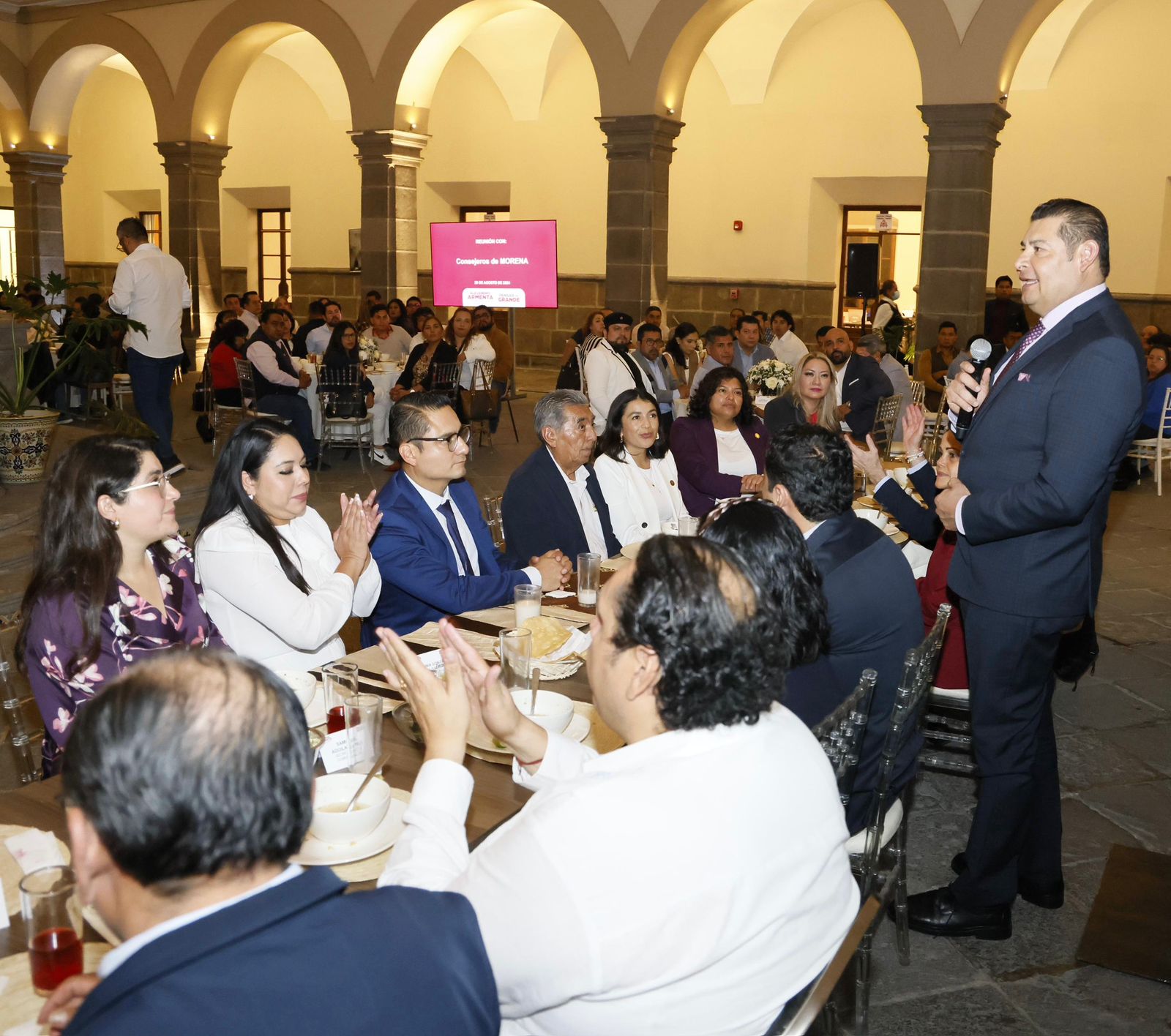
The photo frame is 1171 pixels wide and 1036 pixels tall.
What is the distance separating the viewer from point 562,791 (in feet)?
4.19

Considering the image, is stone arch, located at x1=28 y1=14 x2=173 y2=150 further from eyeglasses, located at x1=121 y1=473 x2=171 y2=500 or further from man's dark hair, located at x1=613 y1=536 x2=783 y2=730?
man's dark hair, located at x1=613 y1=536 x2=783 y2=730

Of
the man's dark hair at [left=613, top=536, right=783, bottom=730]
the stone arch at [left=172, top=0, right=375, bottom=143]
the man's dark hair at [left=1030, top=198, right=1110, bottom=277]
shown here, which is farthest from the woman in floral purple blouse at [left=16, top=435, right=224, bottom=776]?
the stone arch at [left=172, top=0, right=375, bottom=143]

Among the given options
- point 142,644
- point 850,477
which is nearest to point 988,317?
point 850,477

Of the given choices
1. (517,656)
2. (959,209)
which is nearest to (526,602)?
(517,656)

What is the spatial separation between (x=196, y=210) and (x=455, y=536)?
1283cm

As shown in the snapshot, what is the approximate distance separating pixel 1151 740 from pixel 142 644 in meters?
3.45

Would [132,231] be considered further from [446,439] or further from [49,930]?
[49,930]

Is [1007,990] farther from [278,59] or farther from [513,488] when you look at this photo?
[278,59]

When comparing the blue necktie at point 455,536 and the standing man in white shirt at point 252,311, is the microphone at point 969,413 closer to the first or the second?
the blue necktie at point 455,536

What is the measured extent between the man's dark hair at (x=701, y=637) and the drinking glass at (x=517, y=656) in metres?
0.73

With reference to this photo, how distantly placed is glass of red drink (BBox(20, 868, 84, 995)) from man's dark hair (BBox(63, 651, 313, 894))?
440mm

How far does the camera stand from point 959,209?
9867 millimetres

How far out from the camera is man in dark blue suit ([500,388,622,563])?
3803mm

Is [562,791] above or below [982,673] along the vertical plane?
above
